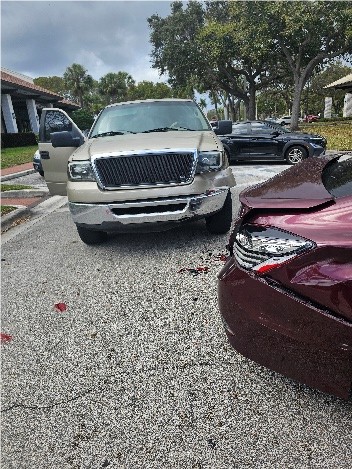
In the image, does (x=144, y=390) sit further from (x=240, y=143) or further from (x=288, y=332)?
(x=240, y=143)

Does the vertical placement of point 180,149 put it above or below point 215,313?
above

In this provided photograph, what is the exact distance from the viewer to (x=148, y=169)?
4.17 meters

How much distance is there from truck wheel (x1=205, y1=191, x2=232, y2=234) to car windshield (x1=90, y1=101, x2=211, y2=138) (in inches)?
48.5

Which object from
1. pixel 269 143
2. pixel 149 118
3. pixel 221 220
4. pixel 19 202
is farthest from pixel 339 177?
pixel 269 143

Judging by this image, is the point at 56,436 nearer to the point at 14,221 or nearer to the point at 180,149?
the point at 180,149

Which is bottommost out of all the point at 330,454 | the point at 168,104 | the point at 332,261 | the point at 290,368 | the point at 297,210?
the point at 330,454

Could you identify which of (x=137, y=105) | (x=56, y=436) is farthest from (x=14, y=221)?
→ (x=56, y=436)

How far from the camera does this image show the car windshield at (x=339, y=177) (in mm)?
1944

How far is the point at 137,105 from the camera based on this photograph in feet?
18.9

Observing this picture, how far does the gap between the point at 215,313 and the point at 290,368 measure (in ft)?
4.05

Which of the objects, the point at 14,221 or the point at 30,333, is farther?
the point at 14,221

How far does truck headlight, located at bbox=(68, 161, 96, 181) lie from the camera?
168 inches

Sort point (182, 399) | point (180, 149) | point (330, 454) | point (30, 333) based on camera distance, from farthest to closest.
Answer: point (180, 149), point (30, 333), point (182, 399), point (330, 454)

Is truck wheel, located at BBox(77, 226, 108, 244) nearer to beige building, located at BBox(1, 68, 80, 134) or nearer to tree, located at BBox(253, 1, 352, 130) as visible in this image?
tree, located at BBox(253, 1, 352, 130)
